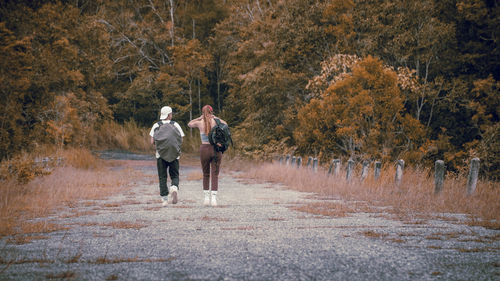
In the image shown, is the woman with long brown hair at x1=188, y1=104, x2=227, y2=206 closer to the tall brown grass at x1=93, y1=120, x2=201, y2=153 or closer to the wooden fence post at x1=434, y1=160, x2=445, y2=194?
the wooden fence post at x1=434, y1=160, x2=445, y2=194

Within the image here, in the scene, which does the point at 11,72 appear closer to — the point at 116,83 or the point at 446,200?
the point at 446,200

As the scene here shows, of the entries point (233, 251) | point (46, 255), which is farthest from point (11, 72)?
point (233, 251)

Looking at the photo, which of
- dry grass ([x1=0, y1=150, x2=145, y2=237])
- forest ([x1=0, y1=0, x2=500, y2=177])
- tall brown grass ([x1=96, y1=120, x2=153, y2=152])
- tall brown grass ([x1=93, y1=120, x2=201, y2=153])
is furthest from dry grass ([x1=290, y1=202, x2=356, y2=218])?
tall brown grass ([x1=96, y1=120, x2=153, y2=152])

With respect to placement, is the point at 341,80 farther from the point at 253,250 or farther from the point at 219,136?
the point at 253,250

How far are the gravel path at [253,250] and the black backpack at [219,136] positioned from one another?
5.51 feet

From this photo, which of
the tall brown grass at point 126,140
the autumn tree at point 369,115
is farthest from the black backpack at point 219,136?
the tall brown grass at point 126,140

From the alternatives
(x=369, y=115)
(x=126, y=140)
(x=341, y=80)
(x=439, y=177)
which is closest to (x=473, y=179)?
(x=439, y=177)

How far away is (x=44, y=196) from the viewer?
12359 mm

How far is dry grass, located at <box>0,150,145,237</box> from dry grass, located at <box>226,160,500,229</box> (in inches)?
209

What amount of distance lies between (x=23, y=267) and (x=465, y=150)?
66.6 ft

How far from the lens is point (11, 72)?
48.4 ft

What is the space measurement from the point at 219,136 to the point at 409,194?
17.3 ft

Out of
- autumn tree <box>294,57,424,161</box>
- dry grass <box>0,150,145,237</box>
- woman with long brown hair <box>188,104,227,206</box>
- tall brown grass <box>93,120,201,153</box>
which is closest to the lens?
dry grass <box>0,150,145,237</box>

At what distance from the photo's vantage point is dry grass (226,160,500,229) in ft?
32.3
